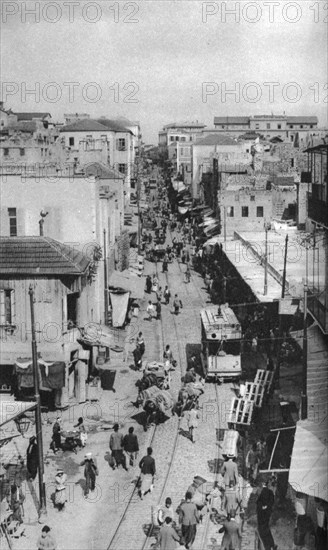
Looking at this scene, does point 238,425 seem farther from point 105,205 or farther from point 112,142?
point 112,142

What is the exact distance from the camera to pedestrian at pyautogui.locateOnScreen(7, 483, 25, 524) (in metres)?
17.1

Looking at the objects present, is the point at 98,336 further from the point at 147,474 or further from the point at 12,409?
the point at 147,474

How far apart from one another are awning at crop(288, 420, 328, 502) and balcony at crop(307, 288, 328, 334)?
259 centimetres

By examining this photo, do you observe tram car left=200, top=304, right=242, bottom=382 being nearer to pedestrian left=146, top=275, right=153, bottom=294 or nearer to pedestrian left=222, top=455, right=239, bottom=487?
pedestrian left=222, top=455, right=239, bottom=487

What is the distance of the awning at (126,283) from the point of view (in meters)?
37.9

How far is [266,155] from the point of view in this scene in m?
84.7

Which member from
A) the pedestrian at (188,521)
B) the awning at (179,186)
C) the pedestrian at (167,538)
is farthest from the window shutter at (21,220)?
the awning at (179,186)

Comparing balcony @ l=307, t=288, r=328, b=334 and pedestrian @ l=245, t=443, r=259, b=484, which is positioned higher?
balcony @ l=307, t=288, r=328, b=334

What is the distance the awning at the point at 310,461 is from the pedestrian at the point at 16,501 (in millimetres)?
6744

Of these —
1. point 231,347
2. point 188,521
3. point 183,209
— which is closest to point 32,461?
point 188,521

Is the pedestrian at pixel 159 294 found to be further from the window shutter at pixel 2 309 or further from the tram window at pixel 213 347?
the window shutter at pixel 2 309

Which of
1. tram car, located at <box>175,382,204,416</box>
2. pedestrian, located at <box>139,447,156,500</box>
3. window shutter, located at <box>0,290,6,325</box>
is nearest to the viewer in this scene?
pedestrian, located at <box>139,447,156,500</box>

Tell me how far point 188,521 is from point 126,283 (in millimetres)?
24201

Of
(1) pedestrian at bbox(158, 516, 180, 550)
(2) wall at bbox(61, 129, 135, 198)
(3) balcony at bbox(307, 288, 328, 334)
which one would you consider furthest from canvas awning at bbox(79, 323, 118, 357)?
(2) wall at bbox(61, 129, 135, 198)
